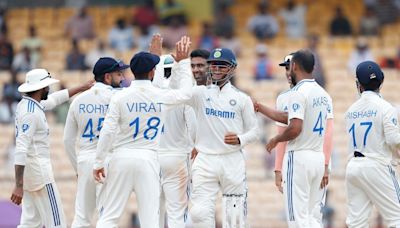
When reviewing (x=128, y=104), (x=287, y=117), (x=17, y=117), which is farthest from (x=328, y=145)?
(x=17, y=117)

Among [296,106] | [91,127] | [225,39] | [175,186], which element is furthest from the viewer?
[225,39]

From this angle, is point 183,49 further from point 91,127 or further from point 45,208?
point 45,208

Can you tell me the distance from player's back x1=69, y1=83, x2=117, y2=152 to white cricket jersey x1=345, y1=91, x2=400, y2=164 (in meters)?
3.01

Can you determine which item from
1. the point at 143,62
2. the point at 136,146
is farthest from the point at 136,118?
the point at 143,62

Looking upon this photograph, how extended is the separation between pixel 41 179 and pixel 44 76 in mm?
1263

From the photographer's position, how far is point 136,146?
1675 cm

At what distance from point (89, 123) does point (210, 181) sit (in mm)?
1723

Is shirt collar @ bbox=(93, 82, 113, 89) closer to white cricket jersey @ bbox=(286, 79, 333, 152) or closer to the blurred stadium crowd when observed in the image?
white cricket jersey @ bbox=(286, 79, 333, 152)

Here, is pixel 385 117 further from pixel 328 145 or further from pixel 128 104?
pixel 128 104

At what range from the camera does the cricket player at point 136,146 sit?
54.6 ft

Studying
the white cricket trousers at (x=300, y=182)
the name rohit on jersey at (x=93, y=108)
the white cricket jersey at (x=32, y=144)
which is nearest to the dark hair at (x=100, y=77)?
the name rohit on jersey at (x=93, y=108)

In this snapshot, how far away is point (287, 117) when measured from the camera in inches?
678

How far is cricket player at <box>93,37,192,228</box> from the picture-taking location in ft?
54.6

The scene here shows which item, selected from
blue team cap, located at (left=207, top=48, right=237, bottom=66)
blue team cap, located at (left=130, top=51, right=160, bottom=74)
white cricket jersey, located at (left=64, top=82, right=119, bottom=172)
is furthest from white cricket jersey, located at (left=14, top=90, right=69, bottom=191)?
blue team cap, located at (left=207, top=48, right=237, bottom=66)
